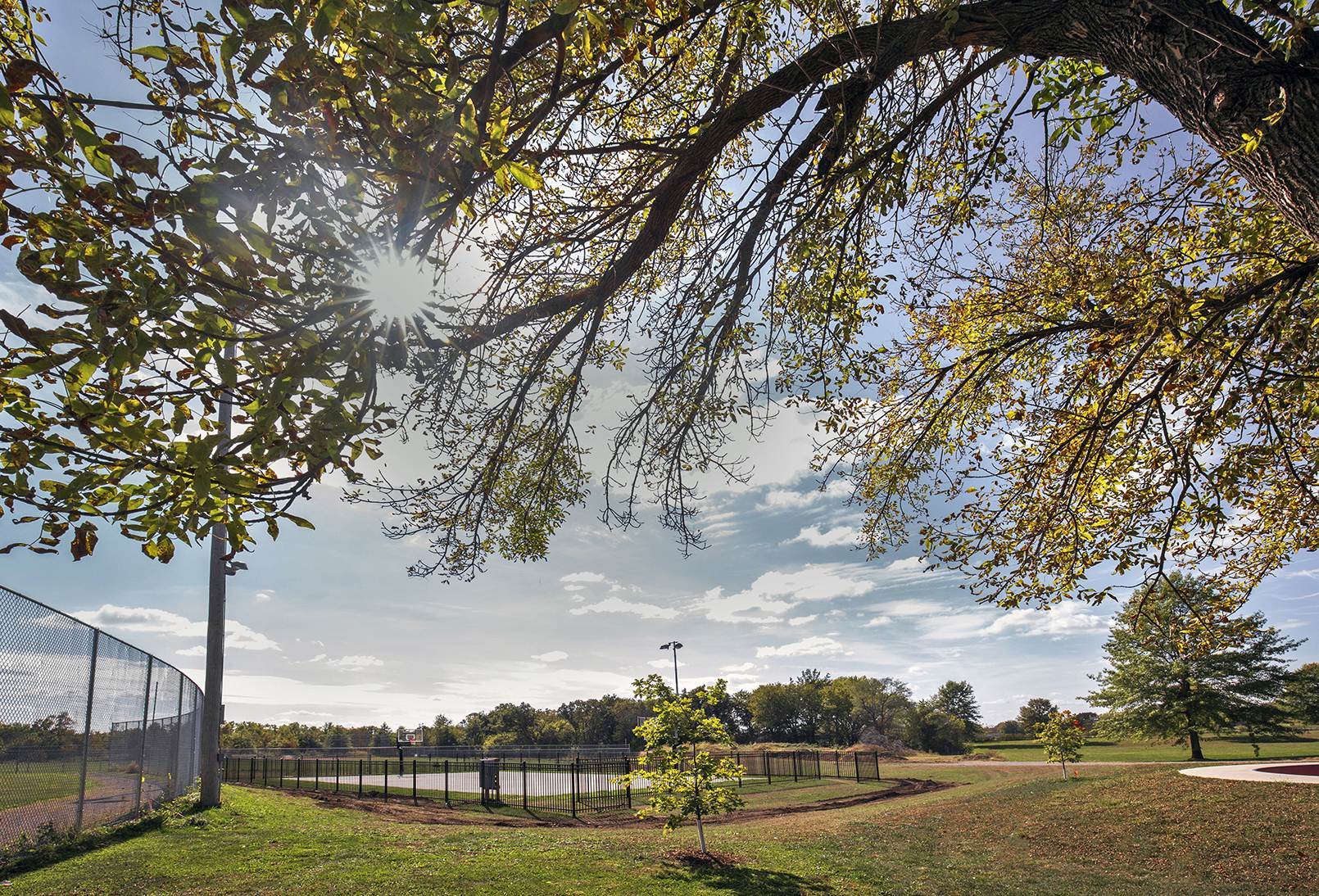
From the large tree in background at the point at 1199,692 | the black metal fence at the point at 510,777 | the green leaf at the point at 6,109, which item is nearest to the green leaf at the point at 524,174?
the green leaf at the point at 6,109

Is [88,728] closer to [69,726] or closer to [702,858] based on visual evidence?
[69,726]

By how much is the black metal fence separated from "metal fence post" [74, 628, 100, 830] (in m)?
8.65

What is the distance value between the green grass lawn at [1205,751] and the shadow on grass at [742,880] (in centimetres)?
2947

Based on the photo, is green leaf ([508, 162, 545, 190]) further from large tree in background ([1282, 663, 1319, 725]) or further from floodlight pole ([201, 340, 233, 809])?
large tree in background ([1282, 663, 1319, 725])

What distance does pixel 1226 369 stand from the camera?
21.0 feet

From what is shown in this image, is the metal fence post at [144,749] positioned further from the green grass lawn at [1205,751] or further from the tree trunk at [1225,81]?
the green grass lawn at [1205,751]

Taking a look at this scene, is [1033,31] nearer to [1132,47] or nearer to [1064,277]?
[1132,47]

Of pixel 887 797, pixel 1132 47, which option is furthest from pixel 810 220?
pixel 887 797

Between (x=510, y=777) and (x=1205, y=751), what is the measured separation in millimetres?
38952

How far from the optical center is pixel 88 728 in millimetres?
9961

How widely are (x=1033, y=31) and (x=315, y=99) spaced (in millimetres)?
4263

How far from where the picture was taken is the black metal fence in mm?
22984

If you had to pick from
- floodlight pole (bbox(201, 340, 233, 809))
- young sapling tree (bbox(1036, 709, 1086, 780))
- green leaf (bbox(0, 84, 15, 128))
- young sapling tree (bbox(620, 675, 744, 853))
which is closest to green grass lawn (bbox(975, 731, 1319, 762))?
young sapling tree (bbox(1036, 709, 1086, 780))

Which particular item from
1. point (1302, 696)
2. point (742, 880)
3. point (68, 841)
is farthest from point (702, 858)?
point (1302, 696)
